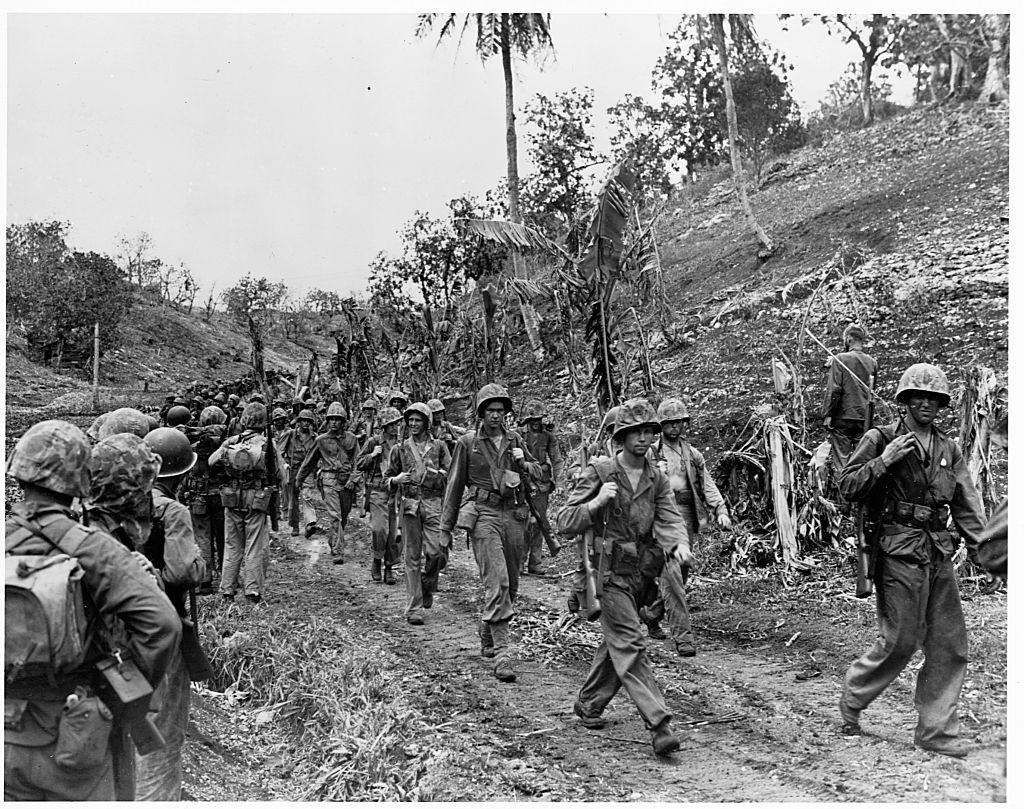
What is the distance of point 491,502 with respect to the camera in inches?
282

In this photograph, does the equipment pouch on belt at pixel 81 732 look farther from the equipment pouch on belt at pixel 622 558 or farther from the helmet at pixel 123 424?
the equipment pouch on belt at pixel 622 558

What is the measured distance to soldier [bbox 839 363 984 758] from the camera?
493 cm

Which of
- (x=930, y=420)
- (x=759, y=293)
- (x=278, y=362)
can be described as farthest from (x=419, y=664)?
(x=278, y=362)

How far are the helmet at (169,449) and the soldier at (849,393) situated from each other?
22.1ft

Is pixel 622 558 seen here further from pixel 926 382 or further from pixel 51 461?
pixel 51 461

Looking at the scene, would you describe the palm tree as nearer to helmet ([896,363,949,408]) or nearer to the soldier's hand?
helmet ([896,363,949,408])

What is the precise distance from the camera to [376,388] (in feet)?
74.5

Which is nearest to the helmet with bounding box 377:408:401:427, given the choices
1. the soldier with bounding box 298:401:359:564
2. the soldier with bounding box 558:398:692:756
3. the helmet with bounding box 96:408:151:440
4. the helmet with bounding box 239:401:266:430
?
the soldier with bounding box 298:401:359:564

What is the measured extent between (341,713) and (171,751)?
1598mm

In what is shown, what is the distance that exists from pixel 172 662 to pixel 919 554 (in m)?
3.96

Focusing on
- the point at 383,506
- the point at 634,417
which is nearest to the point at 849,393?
the point at 634,417

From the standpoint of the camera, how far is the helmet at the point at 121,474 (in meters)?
3.73

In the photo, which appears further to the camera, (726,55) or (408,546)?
(726,55)

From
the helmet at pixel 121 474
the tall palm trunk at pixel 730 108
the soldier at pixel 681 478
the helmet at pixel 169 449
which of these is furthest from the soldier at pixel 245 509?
the tall palm trunk at pixel 730 108
